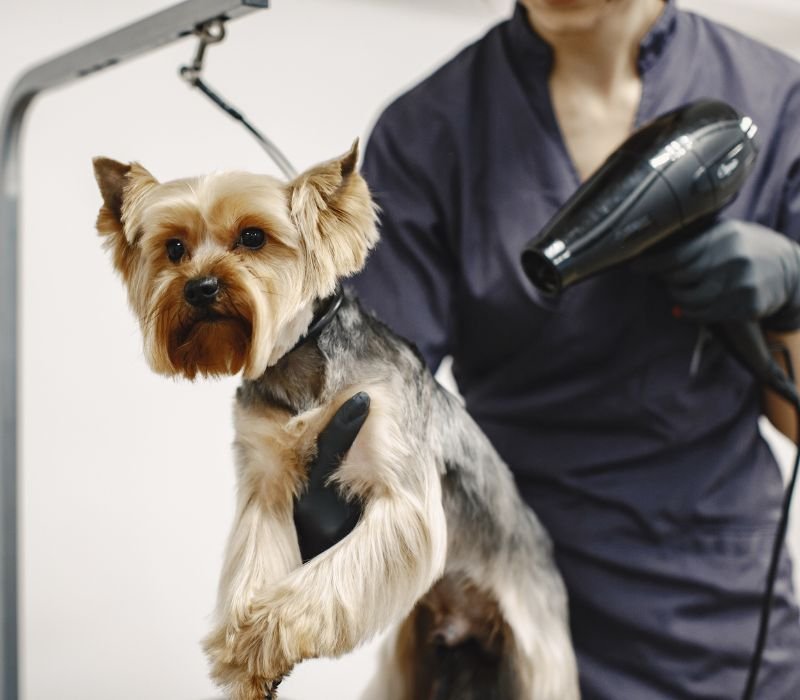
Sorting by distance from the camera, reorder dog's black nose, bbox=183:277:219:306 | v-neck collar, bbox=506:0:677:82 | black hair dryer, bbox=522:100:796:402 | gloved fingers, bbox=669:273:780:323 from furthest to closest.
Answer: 1. v-neck collar, bbox=506:0:677:82
2. gloved fingers, bbox=669:273:780:323
3. black hair dryer, bbox=522:100:796:402
4. dog's black nose, bbox=183:277:219:306

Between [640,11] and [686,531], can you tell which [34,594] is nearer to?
[686,531]

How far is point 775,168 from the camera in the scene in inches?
32.3

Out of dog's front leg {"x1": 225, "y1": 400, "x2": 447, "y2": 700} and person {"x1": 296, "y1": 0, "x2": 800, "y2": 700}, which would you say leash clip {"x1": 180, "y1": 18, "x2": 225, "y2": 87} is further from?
person {"x1": 296, "y1": 0, "x2": 800, "y2": 700}

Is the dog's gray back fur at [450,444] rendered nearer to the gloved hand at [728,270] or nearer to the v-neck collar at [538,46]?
the gloved hand at [728,270]


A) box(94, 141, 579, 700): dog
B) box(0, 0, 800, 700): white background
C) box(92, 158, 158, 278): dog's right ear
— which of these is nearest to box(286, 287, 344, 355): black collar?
box(94, 141, 579, 700): dog

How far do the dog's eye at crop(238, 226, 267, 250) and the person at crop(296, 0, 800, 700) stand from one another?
38 centimetres

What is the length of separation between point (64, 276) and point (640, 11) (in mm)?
600

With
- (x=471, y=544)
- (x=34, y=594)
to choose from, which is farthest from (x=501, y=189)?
(x=34, y=594)

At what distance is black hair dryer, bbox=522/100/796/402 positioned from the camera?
602 millimetres

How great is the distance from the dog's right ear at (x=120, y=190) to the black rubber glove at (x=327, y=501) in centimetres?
14

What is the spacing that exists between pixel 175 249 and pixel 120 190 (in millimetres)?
A: 37

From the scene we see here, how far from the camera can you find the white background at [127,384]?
2.49 feet

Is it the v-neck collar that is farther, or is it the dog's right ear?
the v-neck collar

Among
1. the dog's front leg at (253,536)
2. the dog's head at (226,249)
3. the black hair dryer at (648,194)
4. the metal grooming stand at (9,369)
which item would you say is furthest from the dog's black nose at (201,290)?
the metal grooming stand at (9,369)
